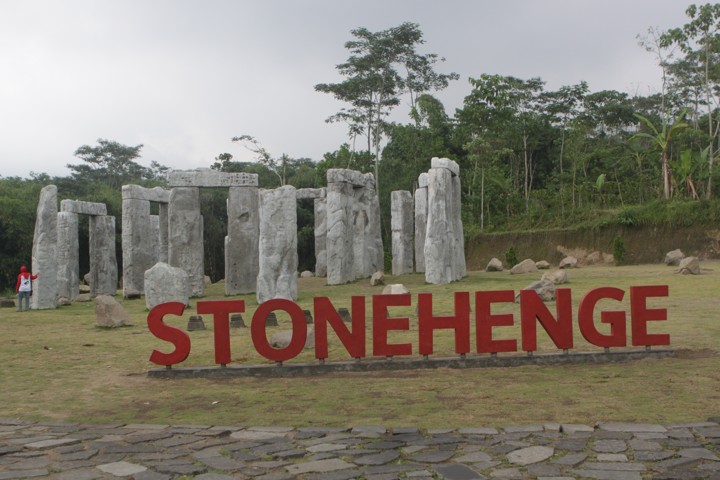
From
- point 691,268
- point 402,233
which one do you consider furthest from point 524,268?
point 691,268

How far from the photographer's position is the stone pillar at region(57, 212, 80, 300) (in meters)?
21.6

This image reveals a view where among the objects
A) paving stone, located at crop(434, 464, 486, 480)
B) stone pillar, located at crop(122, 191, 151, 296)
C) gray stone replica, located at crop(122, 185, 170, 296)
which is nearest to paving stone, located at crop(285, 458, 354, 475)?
paving stone, located at crop(434, 464, 486, 480)

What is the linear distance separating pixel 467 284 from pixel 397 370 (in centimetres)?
1066

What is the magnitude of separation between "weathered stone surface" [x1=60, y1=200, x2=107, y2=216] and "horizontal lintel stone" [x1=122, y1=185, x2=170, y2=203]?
1.16 m

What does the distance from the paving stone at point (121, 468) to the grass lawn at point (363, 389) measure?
1.39 meters

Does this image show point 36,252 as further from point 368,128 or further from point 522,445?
point 368,128

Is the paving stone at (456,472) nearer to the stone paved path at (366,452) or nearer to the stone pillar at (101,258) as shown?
the stone paved path at (366,452)

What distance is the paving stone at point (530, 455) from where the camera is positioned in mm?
5199

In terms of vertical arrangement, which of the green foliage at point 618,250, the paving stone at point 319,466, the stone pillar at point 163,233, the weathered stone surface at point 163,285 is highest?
the stone pillar at point 163,233

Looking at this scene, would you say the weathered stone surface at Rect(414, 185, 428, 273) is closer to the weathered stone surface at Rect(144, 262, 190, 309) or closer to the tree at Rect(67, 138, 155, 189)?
the weathered stone surface at Rect(144, 262, 190, 309)

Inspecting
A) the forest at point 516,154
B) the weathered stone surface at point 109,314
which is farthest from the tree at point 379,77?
the weathered stone surface at point 109,314

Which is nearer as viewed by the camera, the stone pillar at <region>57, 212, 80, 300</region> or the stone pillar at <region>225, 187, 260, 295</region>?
the stone pillar at <region>225, 187, 260, 295</region>

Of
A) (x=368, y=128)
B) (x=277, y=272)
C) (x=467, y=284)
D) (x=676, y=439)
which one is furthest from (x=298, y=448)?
(x=368, y=128)

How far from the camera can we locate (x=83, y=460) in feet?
18.0
